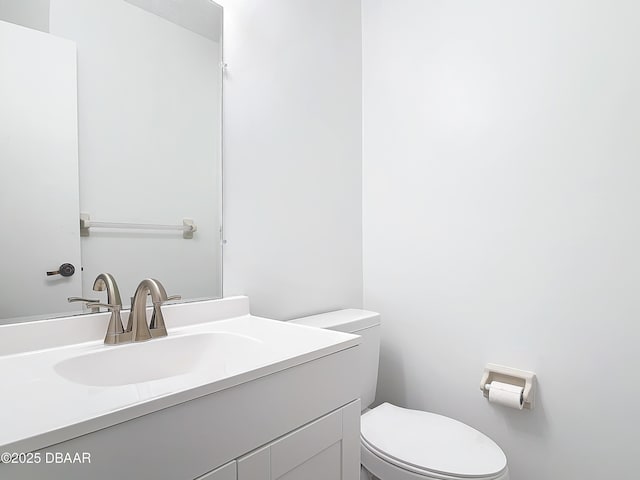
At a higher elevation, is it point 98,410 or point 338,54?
point 338,54

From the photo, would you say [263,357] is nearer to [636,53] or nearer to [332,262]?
[332,262]

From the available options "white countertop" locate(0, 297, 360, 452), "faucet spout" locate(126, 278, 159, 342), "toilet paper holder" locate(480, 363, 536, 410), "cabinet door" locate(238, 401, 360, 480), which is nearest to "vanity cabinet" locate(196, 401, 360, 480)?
"cabinet door" locate(238, 401, 360, 480)

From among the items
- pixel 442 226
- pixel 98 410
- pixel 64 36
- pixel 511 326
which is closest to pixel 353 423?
pixel 98 410

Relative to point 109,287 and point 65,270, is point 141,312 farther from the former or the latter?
point 65,270

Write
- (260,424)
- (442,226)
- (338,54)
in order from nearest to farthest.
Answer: (260,424), (442,226), (338,54)

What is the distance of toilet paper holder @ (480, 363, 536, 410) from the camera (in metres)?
1.24

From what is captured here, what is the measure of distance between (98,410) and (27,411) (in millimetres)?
105

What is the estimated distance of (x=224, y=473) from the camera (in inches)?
24.7

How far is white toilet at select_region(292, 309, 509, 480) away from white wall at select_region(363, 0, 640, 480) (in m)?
A: 0.25

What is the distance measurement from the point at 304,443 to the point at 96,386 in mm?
458

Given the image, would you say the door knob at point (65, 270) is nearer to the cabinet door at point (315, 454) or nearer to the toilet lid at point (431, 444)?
the cabinet door at point (315, 454)

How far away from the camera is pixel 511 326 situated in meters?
1.33

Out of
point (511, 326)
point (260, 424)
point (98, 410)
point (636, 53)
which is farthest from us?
point (511, 326)

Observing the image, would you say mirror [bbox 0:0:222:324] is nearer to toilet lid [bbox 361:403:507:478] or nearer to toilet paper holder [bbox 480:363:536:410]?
toilet lid [bbox 361:403:507:478]
